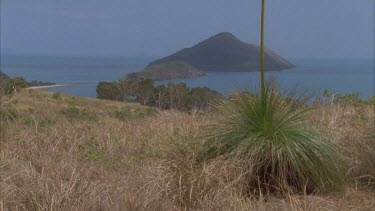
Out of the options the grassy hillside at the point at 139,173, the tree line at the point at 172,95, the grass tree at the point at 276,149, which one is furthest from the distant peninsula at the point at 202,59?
the grass tree at the point at 276,149

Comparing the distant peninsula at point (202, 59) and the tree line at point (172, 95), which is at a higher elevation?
the distant peninsula at point (202, 59)

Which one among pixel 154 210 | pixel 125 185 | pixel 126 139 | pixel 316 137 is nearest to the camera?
pixel 154 210

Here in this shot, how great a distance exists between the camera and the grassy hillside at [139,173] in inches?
166

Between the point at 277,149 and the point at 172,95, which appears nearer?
the point at 277,149

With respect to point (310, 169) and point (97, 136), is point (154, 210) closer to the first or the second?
point (310, 169)

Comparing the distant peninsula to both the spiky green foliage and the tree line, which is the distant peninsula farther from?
the spiky green foliage

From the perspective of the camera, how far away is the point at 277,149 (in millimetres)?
5371

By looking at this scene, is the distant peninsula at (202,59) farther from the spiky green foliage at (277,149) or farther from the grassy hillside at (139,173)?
the spiky green foliage at (277,149)

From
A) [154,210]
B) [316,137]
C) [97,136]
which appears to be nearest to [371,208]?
[316,137]

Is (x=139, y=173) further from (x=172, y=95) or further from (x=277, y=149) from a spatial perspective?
(x=172, y=95)

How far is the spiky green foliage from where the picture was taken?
17.6 ft

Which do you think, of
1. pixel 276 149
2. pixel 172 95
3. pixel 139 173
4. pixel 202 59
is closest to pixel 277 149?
pixel 276 149

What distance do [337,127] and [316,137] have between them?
219 centimetres

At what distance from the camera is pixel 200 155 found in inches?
218
